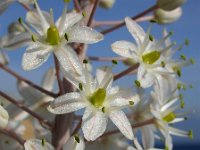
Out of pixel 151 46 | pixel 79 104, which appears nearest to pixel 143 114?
pixel 151 46

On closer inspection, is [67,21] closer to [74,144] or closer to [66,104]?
[66,104]

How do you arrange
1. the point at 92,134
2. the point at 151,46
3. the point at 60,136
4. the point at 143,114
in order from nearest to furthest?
the point at 92,134
the point at 60,136
the point at 151,46
the point at 143,114

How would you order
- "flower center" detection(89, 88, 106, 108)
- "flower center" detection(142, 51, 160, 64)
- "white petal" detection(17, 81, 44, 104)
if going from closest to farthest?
1. "flower center" detection(89, 88, 106, 108)
2. "flower center" detection(142, 51, 160, 64)
3. "white petal" detection(17, 81, 44, 104)

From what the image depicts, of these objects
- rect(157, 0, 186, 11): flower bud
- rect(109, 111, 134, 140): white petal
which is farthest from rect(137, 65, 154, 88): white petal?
rect(157, 0, 186, 11): flower bud

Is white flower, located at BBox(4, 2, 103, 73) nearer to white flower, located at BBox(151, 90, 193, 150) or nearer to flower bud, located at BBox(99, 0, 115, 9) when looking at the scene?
white flower, located at BBox(151, 90, 193, 150)

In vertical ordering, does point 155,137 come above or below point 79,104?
below

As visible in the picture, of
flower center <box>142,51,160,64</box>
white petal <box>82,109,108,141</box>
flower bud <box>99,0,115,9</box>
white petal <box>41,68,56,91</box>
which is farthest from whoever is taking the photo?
flower bud <box>99,0,115,9</box>

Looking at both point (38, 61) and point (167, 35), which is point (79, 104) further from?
point (167, 35)
